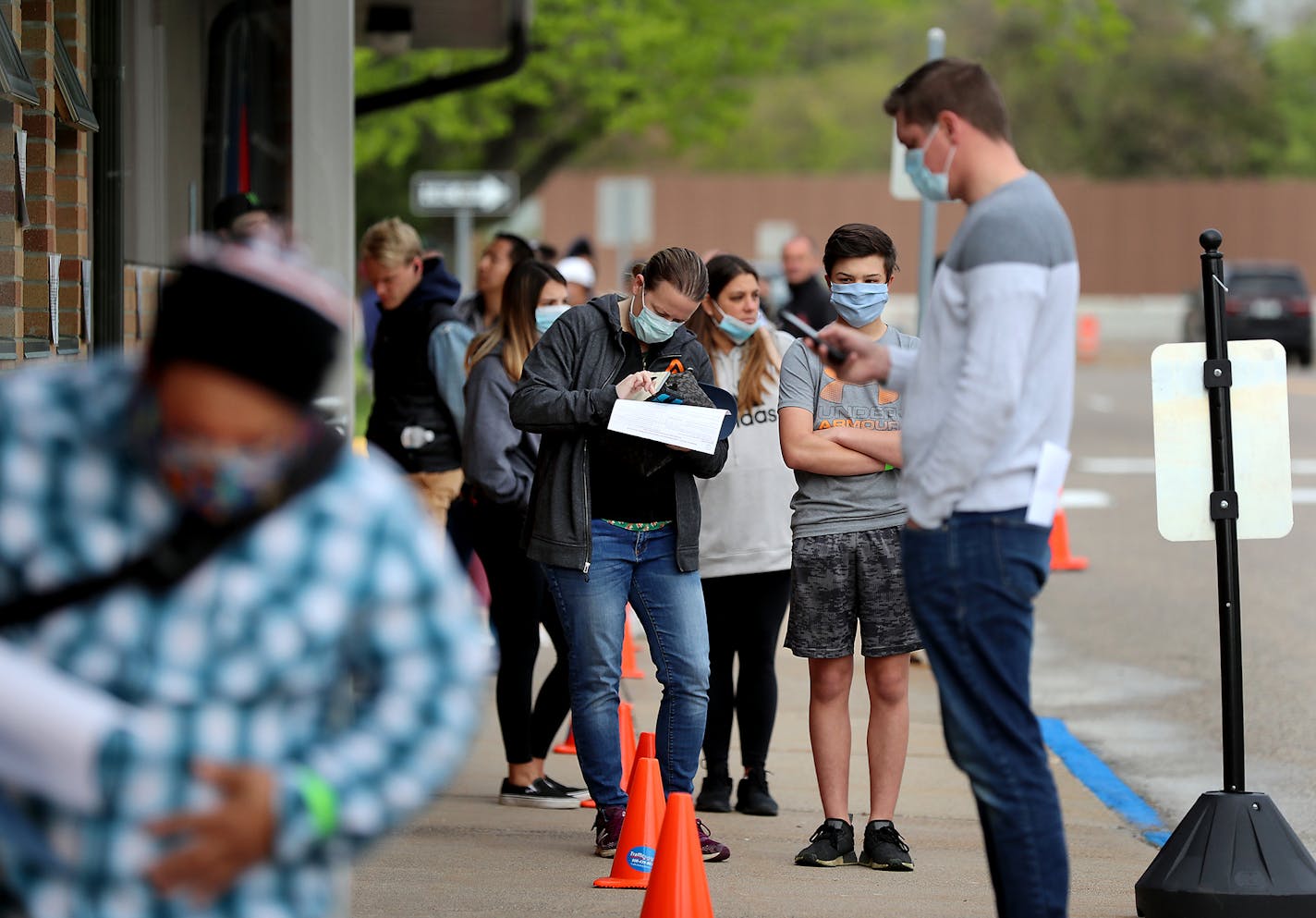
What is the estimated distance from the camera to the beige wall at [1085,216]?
46.4m

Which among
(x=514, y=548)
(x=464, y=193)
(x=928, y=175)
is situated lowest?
(x=514, y=548)

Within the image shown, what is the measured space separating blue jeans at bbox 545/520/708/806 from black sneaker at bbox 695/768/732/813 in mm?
862

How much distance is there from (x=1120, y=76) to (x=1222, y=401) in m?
56.2

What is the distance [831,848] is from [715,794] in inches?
37.0

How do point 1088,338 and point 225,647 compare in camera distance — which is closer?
point 225,647

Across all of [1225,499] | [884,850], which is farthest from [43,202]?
[1225,499]

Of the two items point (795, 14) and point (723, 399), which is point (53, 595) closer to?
point (723, 399)

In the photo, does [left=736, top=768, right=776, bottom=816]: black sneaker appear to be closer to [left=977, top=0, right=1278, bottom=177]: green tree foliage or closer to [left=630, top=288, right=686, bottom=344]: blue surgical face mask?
[left=630, top=288, right=686, bottom=344]: blue surgical face mask

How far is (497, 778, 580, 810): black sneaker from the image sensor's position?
260 inches

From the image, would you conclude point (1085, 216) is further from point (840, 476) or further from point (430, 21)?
point (840, 476)

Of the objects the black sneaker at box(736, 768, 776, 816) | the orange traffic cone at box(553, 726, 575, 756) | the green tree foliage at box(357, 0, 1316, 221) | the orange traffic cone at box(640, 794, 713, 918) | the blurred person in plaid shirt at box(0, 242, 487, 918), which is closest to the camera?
the blurred person in plaid shirt at box(0, 242, 487, 918)

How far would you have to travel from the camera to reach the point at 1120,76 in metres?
58.6

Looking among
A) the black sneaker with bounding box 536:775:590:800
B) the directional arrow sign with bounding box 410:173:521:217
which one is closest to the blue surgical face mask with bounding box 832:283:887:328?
the black sneaker with bounding box 536:775:590:800

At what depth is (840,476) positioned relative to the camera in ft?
18.4
